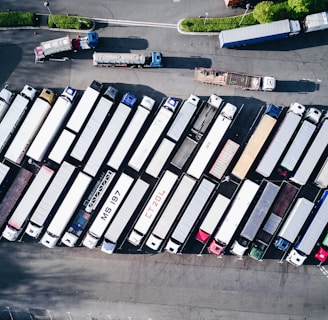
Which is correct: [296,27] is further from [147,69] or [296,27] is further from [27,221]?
[27,221]

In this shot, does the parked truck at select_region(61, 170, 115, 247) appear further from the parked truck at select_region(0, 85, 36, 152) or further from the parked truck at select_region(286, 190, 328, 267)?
the parked truck at select_region(286, 190, 328, 267)

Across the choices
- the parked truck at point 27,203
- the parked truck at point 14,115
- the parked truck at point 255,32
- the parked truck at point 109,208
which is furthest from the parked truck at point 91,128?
the parked truck at point 255,32

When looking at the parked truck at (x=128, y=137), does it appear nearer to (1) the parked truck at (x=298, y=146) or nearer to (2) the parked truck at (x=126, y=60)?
(2) the parked truck at (x=126, y=60)

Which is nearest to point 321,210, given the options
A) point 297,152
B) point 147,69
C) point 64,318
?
point 297,152

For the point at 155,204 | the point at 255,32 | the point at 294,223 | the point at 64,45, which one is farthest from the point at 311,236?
the point at 64,45

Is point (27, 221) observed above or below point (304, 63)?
below

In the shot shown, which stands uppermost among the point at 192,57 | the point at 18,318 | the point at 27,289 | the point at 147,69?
the point at 192,57

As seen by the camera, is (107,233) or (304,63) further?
(304,63)

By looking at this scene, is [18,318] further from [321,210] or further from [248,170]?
[321,210]
